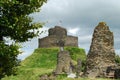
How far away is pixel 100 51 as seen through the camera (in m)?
49.3

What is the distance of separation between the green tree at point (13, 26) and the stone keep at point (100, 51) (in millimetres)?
16630

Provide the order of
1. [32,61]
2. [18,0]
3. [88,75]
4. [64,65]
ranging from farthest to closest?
[32,61], [64,65], [88,75], [18,0]

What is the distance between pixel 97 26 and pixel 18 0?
62.2 feet

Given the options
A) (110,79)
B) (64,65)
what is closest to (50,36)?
(64,65)

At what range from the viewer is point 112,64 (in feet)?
162

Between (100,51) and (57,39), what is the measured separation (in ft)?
218

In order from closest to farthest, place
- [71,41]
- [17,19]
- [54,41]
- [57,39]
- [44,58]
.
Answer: [17,19]
[44,58]
[71,41]
[54,41]
[57,39]

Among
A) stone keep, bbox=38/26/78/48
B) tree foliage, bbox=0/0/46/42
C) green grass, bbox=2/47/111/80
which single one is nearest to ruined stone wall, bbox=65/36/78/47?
stone keep, bbox=38/26/78/48

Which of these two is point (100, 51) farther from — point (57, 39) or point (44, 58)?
point (57, 39)

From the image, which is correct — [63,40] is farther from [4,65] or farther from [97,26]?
[4,65]

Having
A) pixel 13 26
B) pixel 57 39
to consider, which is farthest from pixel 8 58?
pixel 57 39

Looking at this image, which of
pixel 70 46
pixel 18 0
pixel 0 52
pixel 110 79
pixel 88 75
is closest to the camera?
pixel 0 52

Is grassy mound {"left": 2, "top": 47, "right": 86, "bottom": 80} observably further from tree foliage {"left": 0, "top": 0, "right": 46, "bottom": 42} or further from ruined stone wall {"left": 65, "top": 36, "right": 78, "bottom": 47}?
tree foliage {"left": 0, "top": 0, "right": 46, "bottom": 42}

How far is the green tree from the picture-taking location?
103 ft
